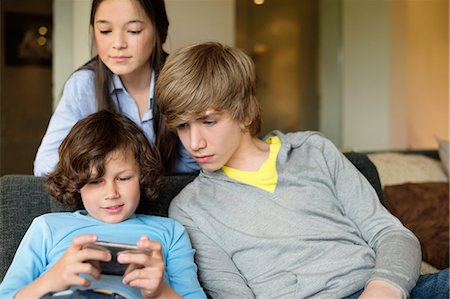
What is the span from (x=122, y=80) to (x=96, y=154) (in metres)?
0.60

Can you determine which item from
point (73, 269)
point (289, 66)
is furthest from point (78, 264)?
point (289, 66)

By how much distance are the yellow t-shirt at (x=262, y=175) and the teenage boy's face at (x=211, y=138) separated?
0.19 ft

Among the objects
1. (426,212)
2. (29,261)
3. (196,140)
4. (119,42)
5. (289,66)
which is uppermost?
(289,66)

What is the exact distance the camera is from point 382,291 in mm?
1396

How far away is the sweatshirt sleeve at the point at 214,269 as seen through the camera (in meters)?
1.50

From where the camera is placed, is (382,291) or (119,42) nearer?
(382,291)

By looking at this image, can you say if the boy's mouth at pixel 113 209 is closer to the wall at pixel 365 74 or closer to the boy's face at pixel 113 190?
the boy's face at pixel 113 190

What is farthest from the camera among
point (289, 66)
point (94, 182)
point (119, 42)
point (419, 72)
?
point (289, 66)

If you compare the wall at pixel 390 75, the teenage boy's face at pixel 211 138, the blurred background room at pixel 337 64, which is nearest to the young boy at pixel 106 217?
the teenage boy's face at pixel 211 138

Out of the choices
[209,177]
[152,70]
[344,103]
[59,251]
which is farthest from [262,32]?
[59,251]

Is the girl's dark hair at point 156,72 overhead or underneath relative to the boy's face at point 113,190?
overhead

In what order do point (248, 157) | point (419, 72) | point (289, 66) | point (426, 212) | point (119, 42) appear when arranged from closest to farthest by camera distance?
point (248, 157) → point (119, 42) → point (426, 212) → point (419, 72) → point (289, 66)

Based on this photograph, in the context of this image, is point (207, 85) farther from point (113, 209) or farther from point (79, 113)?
point (79, 113)

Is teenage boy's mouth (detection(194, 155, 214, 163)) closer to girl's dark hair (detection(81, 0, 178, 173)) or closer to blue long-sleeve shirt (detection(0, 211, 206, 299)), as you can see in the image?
blue long-sleeve shirt (detection(0, 211, 206, 299))
